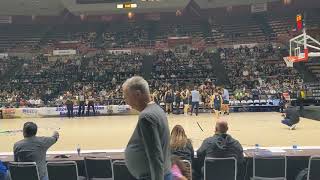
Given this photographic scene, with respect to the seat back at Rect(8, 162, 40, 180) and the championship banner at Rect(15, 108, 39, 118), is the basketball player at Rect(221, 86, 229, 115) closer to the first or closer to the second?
the championship banner at Rect(15, 108, 39, 118)

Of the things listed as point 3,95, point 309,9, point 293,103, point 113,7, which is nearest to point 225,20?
point 309,9

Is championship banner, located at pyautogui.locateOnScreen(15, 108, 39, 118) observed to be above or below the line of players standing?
below

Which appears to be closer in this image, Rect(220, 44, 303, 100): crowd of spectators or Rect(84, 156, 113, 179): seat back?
Rect(84, 156, 113, 179): seat back

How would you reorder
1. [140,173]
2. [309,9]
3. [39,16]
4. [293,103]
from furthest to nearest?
Result: [39,16], [309,9], [293,103], [140,173]

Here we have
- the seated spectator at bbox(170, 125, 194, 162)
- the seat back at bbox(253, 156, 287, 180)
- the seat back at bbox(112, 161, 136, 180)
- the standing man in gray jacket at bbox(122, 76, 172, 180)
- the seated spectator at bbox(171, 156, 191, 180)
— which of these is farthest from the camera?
the seated spectator at bbox(170, 125, 194, 162)

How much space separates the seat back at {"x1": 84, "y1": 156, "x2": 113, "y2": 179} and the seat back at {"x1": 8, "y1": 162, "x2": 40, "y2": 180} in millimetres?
637

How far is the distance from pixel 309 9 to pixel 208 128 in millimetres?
24261

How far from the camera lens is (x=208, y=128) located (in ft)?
52.0

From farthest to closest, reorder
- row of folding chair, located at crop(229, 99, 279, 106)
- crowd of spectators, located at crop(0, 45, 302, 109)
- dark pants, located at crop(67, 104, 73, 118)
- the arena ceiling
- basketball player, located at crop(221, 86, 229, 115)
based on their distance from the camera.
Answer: the arena ceiling < crowd of spectators, located at crop(0, 45, 302, 109) < row of folding chair, located at crop(229, 99, 279, 106) < dark pants, located at crop(67, 104, 73, 118) < basketball player, located at crop(221, 86, 229, 115)

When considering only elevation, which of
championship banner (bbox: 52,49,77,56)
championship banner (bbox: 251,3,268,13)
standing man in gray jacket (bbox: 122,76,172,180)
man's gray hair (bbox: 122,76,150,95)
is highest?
championship banner (bbox: 251,3,268,13)

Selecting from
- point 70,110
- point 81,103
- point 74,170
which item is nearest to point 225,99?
point 81,103

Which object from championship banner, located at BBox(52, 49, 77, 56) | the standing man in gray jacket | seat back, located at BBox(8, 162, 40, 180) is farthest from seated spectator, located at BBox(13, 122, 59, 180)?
championship banner, located at BBox(52, 49, 77, 56)

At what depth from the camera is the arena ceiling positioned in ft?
110

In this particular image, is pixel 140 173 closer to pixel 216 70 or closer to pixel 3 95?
pixel 3 95
